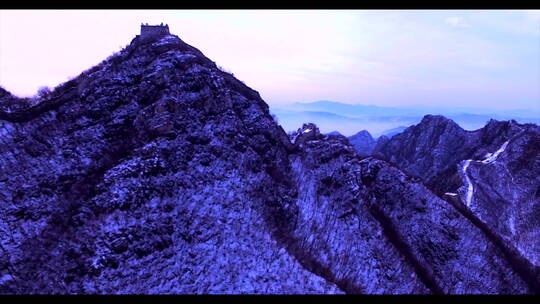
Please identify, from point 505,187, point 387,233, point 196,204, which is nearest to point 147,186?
point 196,204

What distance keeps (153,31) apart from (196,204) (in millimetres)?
29595

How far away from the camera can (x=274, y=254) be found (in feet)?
120

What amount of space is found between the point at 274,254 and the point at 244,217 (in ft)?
17.6

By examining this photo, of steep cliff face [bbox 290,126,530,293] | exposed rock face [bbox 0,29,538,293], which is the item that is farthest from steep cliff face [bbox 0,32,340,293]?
steep cliff face [bbox 290,126,530,293]

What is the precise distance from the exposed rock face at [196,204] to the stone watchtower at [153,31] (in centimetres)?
163

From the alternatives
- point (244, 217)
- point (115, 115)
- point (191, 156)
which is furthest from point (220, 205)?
point (115, 115)

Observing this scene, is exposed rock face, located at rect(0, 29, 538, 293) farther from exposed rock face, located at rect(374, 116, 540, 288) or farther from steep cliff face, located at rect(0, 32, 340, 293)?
exposed rock face, located at rect(374, 116, 540, 288)

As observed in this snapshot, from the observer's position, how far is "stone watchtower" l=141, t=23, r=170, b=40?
53.3 meters

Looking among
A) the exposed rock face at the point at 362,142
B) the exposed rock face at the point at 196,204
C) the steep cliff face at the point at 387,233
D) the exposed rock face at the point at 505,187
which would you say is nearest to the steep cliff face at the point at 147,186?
the exposed rock face at the point at 196,204

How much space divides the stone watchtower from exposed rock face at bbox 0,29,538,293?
163cm

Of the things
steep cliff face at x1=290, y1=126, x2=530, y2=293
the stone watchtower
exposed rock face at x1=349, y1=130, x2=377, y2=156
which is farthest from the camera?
exposed rock face at x1=349, y1=130, x2=377, y2=156

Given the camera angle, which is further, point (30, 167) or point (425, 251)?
point (425, 251)

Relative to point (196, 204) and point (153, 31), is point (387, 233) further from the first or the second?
point (153, 31)

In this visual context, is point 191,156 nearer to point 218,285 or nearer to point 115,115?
point 115,115
